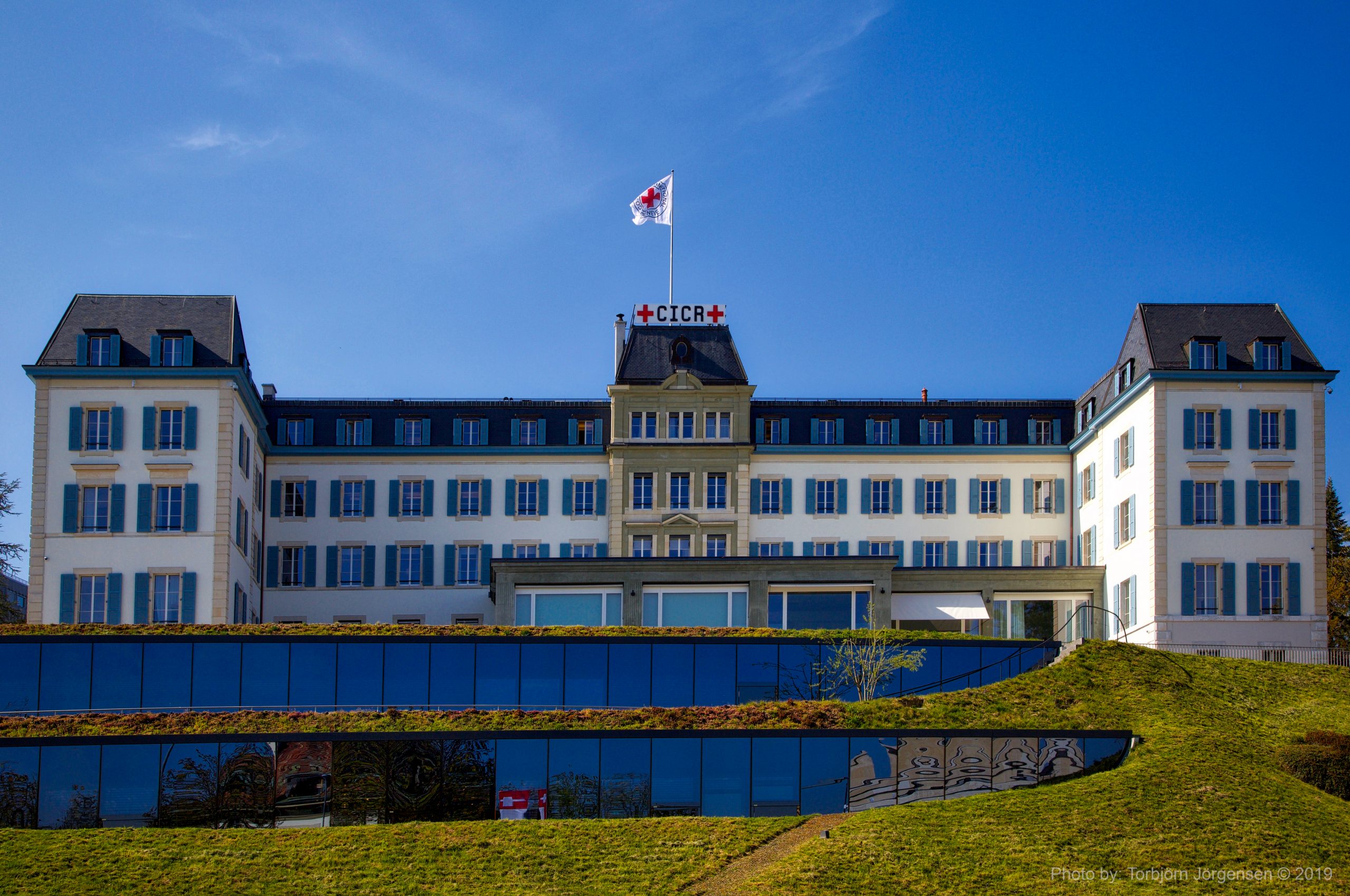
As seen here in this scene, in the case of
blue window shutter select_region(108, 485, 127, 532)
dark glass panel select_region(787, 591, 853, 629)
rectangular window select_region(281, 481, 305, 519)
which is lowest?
dark glass panel select_region(787, 591, 853, 629)

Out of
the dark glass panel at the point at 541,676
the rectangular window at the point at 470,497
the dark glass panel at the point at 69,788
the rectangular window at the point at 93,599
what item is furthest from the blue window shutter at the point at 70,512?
the dark glass panel at the point at 541,676

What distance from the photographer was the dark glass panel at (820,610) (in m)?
67.8

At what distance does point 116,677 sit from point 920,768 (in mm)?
26448

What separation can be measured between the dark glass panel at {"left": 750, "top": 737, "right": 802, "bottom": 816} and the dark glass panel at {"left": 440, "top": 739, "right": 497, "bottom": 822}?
744 cm

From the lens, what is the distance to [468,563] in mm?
75688

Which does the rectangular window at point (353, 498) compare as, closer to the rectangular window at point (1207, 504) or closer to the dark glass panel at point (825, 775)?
the dark glass panel at point (825, 775)

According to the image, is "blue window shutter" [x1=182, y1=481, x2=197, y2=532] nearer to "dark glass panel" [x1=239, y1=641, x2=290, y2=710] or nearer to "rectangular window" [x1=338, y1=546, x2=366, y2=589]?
"rectangular window" [x1=338, y1=546, x2=366, y2=589]

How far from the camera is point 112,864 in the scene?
141 ft

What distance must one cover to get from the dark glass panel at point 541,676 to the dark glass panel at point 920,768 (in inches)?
504

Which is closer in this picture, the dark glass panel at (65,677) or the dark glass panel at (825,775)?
the dark glass panel at (825,775)

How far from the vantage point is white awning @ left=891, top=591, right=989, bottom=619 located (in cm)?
6869

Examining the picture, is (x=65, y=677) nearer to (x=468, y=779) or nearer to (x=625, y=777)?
(x=468, y=779)

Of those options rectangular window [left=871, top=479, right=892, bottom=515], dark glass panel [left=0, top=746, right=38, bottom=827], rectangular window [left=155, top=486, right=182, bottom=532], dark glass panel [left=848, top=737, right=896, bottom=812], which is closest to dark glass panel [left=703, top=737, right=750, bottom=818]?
dark glass panel [left=848, top=737, right=896, bottom=812]

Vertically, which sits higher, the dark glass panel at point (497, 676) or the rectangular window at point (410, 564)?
the rectangular window at point (410, 564)
